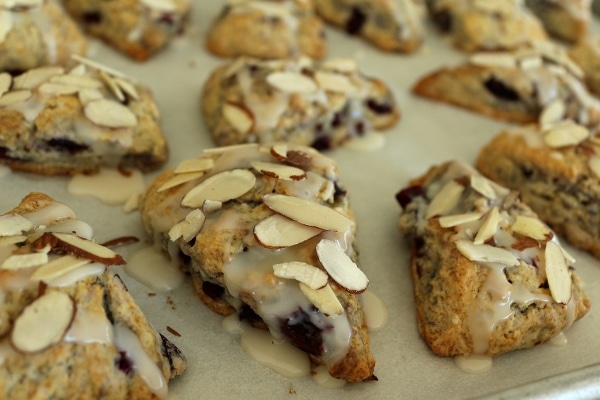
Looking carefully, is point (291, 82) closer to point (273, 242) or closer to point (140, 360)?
point (273, 242)

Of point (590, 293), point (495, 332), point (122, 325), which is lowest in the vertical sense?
point (590, 293)

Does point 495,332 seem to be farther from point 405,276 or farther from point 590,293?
point 590,293

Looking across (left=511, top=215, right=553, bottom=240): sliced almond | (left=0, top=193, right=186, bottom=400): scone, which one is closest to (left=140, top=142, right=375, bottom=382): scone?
(left=0, top=193, right=186, bottom=400): scone

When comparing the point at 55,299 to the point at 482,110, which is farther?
the point at 482,110

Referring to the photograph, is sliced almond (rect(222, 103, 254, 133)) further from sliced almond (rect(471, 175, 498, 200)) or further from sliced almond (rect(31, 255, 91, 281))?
sliced almond (rect(31, 255, 91, 281))

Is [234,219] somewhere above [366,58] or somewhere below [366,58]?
above

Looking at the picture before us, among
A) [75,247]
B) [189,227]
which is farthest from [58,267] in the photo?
[189,227]

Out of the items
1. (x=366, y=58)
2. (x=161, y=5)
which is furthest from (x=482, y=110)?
(x=161, y=5)

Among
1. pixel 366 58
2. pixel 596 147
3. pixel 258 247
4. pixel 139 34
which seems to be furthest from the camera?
pixel 366 58
